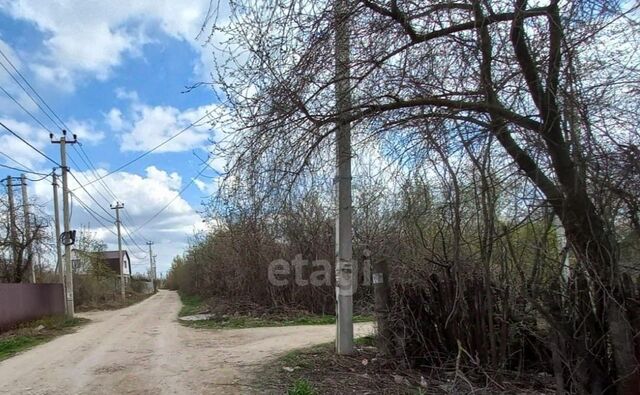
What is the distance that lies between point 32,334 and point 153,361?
369 inches

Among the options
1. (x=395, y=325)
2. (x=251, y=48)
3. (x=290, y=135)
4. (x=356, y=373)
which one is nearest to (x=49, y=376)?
(x=356, y=373)

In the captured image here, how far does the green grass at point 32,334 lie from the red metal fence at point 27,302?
17.2 inches

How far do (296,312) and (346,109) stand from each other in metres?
15.5

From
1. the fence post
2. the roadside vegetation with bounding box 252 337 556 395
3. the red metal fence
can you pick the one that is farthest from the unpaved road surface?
the red metal fence

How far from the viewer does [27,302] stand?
21438mm

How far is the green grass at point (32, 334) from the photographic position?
48.8 ft

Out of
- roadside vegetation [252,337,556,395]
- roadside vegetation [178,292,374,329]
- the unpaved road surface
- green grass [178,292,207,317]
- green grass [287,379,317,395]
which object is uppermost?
green grass [287,379,317,395]

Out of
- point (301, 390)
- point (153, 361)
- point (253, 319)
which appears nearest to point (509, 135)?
point (301, 390)

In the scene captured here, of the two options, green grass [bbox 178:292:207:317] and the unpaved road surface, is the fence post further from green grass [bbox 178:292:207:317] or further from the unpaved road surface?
green grass [bbox 178:292:207:317]

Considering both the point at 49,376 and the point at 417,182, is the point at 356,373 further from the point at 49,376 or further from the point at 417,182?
the point at 49,376

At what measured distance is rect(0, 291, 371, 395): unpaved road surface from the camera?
8.12 m

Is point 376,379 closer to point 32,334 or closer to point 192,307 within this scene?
point 32,334

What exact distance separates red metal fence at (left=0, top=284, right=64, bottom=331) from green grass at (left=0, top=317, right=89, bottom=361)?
44 cm

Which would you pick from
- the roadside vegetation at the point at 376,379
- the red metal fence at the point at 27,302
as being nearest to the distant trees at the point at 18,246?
the red metal fence at the point at 27,302
